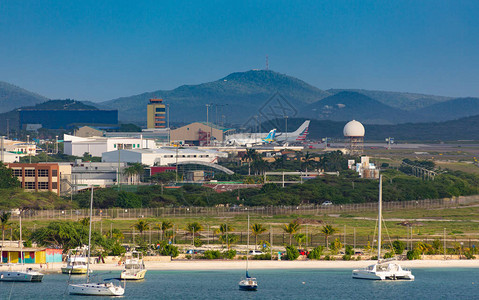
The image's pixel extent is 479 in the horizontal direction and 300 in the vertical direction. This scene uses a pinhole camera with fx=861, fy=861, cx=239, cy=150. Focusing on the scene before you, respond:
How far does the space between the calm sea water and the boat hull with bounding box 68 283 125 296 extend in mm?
682

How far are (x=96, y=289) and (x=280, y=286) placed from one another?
1560 centimetres

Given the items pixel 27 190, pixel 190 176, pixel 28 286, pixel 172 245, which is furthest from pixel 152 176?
pixel 28 286

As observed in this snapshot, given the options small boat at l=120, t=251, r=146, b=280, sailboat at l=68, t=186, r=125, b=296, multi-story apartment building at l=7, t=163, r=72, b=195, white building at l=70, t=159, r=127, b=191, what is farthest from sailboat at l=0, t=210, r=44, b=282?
white building at l=70, t=159, r=127, b=191

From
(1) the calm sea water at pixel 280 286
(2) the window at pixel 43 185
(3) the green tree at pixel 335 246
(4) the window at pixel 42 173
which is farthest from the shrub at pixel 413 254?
(4) the window at pixel 42 173

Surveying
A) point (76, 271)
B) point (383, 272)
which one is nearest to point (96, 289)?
point (76, 271)

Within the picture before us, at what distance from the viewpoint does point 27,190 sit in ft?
433

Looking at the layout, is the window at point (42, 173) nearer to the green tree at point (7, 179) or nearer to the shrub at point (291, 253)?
the green tree at point (7, 179)

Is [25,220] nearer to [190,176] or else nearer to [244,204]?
[244,204]

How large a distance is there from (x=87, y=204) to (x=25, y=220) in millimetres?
17149

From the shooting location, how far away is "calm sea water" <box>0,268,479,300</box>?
227 ft

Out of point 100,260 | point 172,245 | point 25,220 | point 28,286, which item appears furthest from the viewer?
point 25,220

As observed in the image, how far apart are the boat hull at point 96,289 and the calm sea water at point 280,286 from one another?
2.24ft

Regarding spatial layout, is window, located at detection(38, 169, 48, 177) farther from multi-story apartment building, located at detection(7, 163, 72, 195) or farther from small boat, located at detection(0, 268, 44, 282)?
small boat, located at detection(0, 268, 44, 282)

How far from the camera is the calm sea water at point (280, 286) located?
6912 centimetres
